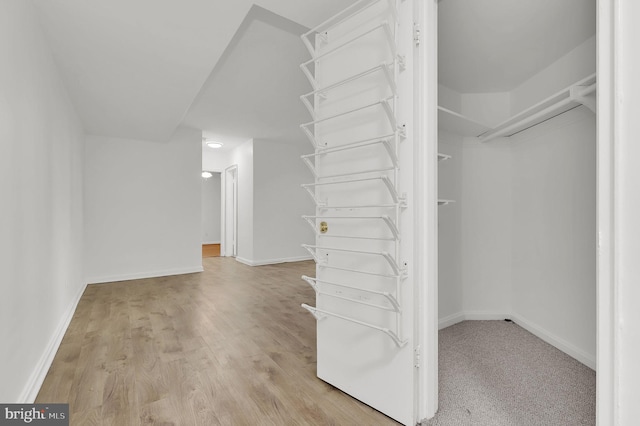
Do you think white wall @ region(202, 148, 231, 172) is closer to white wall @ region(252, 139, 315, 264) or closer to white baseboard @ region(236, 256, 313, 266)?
white wall @ region(252, 139, 315, 264)

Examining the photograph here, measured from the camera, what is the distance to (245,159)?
6598mm

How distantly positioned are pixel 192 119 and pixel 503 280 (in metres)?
4.81

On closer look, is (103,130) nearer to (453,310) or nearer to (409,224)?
(409,224)

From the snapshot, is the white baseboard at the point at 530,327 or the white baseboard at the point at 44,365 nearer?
the white baseboard at the point at 44,365

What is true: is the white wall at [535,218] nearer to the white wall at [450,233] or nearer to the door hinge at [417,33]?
the white wall at [450,233]

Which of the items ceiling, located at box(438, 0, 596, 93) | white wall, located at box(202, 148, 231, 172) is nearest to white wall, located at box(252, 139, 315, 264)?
white wall, located at box(202, 148, 231, 172)

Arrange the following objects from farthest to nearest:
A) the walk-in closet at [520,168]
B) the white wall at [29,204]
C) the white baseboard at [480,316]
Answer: the white baseboard at [480,316], the walk-in closet at [520,168], the white wall at [29,204]

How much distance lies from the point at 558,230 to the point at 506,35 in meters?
1.53

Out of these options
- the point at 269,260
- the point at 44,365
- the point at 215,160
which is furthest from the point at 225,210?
the point at 44,365

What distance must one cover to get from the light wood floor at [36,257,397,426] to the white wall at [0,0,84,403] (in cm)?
28

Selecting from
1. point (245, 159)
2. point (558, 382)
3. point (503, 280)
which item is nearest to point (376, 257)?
point (558, 382)

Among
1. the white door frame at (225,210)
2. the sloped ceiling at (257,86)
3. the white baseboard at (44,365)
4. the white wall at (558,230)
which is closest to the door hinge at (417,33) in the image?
the sloped ceiling at (257,86)
